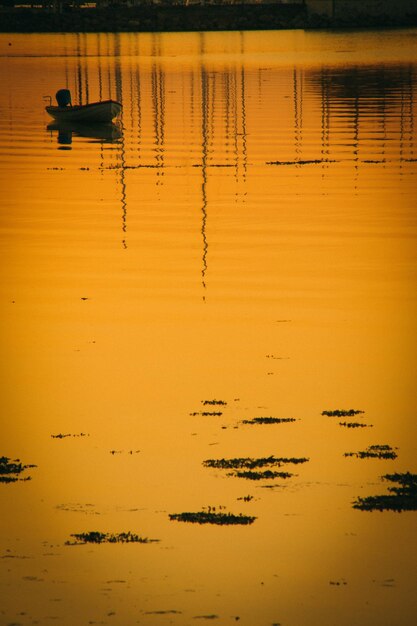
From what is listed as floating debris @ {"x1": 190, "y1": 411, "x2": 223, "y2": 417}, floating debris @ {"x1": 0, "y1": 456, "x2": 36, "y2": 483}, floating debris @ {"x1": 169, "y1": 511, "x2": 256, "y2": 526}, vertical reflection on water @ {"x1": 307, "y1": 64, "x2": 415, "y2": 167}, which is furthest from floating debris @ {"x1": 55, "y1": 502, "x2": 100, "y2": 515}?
vertical reflection on water @ {"x1": 307, "y1": 64, "x2": 415, "y2": 167}

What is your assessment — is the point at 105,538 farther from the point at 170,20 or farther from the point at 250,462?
the point at 170,20

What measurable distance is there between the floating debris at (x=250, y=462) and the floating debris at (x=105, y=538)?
5.39 feet

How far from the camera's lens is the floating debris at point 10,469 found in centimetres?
1192

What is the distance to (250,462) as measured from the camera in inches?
478

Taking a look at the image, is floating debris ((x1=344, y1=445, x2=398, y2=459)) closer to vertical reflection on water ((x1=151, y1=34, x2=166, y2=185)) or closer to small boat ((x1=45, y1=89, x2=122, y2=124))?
vertical reflection on water ((x1=151, y1=34, x2=166, y2=185))

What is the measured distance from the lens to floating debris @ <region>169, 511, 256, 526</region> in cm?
1082

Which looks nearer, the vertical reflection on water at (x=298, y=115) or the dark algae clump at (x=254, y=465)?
the dark algae clump at (x=254, y=465)

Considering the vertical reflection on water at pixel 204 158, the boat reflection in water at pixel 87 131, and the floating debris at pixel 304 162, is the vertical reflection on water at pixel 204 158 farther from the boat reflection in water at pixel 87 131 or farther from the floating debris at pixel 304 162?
the boat reflection in water at pixel 87 131

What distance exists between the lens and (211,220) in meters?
26.3

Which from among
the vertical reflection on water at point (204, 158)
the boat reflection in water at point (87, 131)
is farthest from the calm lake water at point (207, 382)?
the boat reflection in water at point (87, 131)

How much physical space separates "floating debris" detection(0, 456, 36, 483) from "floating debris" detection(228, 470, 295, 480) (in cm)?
164

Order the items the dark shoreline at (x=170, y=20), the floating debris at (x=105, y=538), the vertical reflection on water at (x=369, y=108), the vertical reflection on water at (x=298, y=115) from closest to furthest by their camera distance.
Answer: the floating debris at (x=105, y=538) → the vertical reflection on water at (x=369, y=108) → the vertical reflection on water at (x=298, y=115) → the dark shoreline at (x=170, y=20)

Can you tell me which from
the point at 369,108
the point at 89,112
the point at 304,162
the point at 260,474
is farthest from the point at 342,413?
the point at 369,108

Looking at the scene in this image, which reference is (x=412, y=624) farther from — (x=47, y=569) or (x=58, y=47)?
(x=58, y=47)
